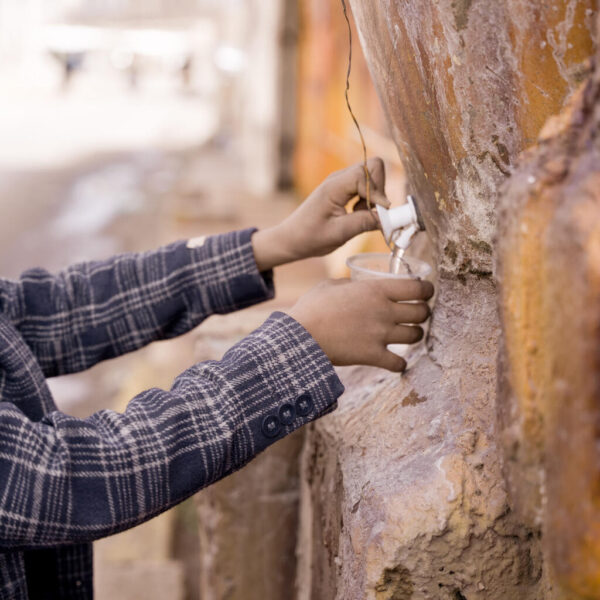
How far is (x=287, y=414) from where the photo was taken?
870 millimetres

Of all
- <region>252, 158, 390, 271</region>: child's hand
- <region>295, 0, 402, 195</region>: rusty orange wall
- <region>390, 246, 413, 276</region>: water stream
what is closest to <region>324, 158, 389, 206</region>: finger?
<region>252, 158, 390, 271</region>: child's hand

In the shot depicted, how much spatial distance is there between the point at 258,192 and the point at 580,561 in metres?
5.32

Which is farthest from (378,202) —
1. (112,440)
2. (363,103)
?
(363,103)

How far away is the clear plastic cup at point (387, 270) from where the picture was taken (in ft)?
3.13

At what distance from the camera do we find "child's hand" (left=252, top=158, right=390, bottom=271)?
108cm

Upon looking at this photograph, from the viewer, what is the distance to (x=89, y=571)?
1.17m

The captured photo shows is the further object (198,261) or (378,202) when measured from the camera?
(198,261)

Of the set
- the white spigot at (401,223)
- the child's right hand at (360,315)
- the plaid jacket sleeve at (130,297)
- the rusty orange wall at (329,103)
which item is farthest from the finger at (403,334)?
the rusty orange wall at (329,103)

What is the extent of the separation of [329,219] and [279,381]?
1.15 ft

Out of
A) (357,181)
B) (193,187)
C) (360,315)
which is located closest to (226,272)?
(357,181)

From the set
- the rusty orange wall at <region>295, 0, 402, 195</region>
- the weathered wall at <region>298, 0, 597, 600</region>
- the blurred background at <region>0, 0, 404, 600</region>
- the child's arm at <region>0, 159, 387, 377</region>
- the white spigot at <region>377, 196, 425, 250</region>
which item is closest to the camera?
the weathered wall at <region>298, 0, 597, 600</region>

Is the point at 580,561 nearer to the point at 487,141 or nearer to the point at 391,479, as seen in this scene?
the point at 391,479

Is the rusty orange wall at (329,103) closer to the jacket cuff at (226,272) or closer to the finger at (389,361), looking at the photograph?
the jacket cuff at (226,272)

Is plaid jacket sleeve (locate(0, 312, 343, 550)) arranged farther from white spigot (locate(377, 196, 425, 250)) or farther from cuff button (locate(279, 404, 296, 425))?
white spigot (locate(377, 196, 425, 250))
